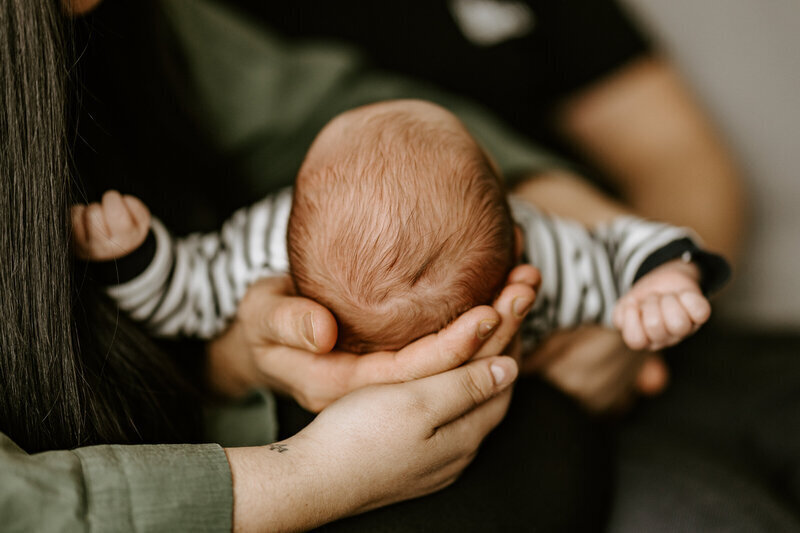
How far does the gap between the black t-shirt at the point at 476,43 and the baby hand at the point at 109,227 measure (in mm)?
590

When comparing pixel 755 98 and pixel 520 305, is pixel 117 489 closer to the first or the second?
pixel 520 305

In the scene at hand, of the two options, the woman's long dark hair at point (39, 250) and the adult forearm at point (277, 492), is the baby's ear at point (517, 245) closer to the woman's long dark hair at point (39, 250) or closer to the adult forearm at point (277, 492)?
the adult forearm at point (277, 492)

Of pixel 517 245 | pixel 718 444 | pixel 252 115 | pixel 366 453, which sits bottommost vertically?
pixel 718 444

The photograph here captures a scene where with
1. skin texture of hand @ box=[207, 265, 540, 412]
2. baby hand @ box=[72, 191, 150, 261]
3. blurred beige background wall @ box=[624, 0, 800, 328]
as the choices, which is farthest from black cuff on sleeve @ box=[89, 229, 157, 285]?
blurred beige background wall @ box=[624, 0, 800, 328]

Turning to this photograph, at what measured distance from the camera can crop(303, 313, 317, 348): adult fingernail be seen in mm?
554

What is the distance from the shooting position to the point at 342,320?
60cm

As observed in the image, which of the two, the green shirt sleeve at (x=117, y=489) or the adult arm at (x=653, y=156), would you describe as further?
the adult arm at (x=653, y=156)

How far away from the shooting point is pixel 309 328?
0.56 m

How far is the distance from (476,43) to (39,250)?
0.80m

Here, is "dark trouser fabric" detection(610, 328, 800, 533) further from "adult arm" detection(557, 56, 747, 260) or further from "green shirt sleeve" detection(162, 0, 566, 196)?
"green shirt sleeve" detection(162, 0, 566, 196)

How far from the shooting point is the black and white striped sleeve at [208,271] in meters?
0.72

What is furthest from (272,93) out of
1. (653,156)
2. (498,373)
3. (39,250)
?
(653,156)

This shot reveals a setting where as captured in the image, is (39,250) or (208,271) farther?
(208,271)

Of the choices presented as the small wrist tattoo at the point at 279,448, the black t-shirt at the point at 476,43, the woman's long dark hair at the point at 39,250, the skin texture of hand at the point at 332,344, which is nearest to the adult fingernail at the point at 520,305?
the skin texture of hand at the point at 332,344
